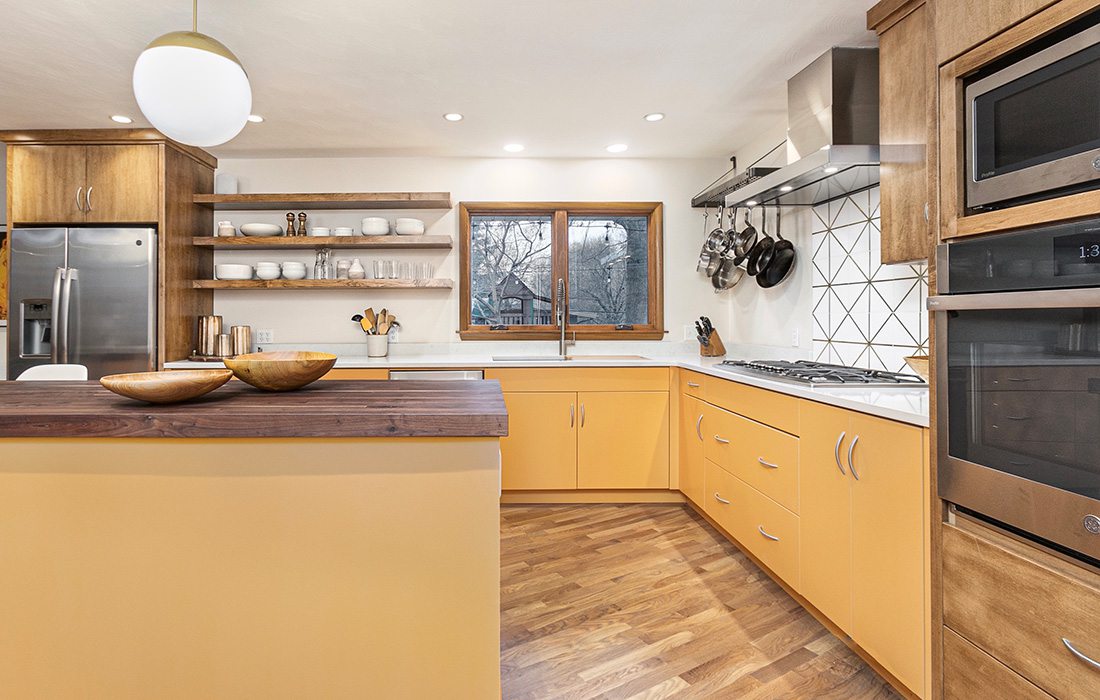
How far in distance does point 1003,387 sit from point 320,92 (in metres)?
3.07

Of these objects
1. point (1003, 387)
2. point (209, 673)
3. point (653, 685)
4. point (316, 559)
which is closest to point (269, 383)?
point (316, 559)

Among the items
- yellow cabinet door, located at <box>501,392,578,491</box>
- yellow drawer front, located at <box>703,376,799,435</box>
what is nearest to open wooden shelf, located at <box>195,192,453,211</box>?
yellow cabinet door, located at <box>501,392,578,491</box>

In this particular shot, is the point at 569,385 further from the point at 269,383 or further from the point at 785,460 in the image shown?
the point at 269,383

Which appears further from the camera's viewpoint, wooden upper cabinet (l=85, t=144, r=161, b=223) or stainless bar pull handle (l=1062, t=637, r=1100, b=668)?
wooden upper cabinet (l=85, t=144, r=161, b=223)

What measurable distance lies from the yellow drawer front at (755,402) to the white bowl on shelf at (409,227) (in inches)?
82.1

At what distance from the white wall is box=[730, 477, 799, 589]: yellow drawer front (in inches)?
68.8

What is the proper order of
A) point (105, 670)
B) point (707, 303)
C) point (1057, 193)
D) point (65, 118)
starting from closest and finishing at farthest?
point (1057, 193) → point (105, 670) → point (65, 118) → point (707, 303)

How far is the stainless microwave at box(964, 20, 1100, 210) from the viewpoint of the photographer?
113 centimetres

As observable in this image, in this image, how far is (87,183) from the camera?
3557mm

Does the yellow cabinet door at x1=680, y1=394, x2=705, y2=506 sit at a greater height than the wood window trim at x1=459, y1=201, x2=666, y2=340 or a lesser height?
lesser

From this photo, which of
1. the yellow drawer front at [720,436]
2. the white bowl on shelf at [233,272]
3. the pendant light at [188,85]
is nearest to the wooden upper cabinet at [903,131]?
the yellow drawer front at [720,436]

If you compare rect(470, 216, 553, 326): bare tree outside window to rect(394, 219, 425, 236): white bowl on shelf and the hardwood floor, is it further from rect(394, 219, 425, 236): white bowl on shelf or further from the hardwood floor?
the hardwood floor

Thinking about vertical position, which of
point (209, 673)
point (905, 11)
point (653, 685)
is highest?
point (905, 11)

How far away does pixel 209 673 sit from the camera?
131 centimetres
